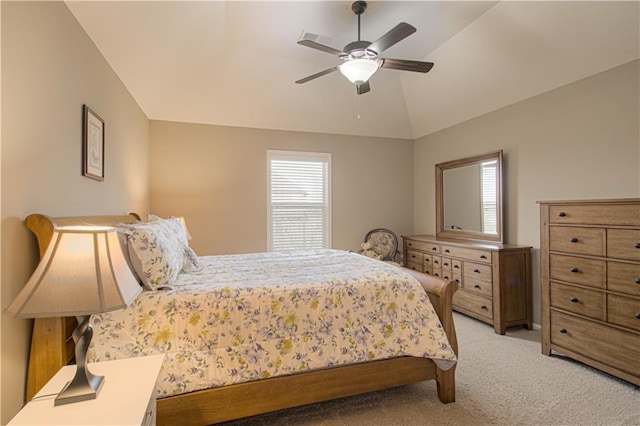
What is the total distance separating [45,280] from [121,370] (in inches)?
22.0

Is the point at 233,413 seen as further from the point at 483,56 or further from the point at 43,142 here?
the point at 483,56

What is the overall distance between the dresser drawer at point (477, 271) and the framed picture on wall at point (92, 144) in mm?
3615

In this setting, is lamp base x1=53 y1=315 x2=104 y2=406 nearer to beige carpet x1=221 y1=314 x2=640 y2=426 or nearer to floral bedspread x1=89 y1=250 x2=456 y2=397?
floral bedspread x1=89 y1=250 x2=456 y2=397

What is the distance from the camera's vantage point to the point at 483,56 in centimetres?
322

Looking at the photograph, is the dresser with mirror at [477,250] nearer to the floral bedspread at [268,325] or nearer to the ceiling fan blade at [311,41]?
the floral bedspread at [268,325]

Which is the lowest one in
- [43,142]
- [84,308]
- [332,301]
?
[332,301]

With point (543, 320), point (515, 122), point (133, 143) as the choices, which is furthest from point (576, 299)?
point (133, 143)

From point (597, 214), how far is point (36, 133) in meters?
3.53

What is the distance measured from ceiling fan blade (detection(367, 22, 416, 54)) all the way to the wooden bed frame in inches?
67.1

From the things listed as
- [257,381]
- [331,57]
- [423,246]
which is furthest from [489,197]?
[257,381]

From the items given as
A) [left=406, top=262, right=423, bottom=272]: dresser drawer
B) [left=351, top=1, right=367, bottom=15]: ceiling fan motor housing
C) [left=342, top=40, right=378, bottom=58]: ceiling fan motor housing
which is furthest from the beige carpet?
[left=351, top=1, right=367, bottom=15]: ceiling fan motor housing

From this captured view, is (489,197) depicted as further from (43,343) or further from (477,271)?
(43,343)

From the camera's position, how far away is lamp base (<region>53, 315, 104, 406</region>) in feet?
3.76

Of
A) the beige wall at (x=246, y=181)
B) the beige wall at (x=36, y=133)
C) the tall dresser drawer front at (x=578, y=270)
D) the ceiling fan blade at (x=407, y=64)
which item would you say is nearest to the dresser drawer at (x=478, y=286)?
the tall dresser drawer front at (x=578, y=270)
